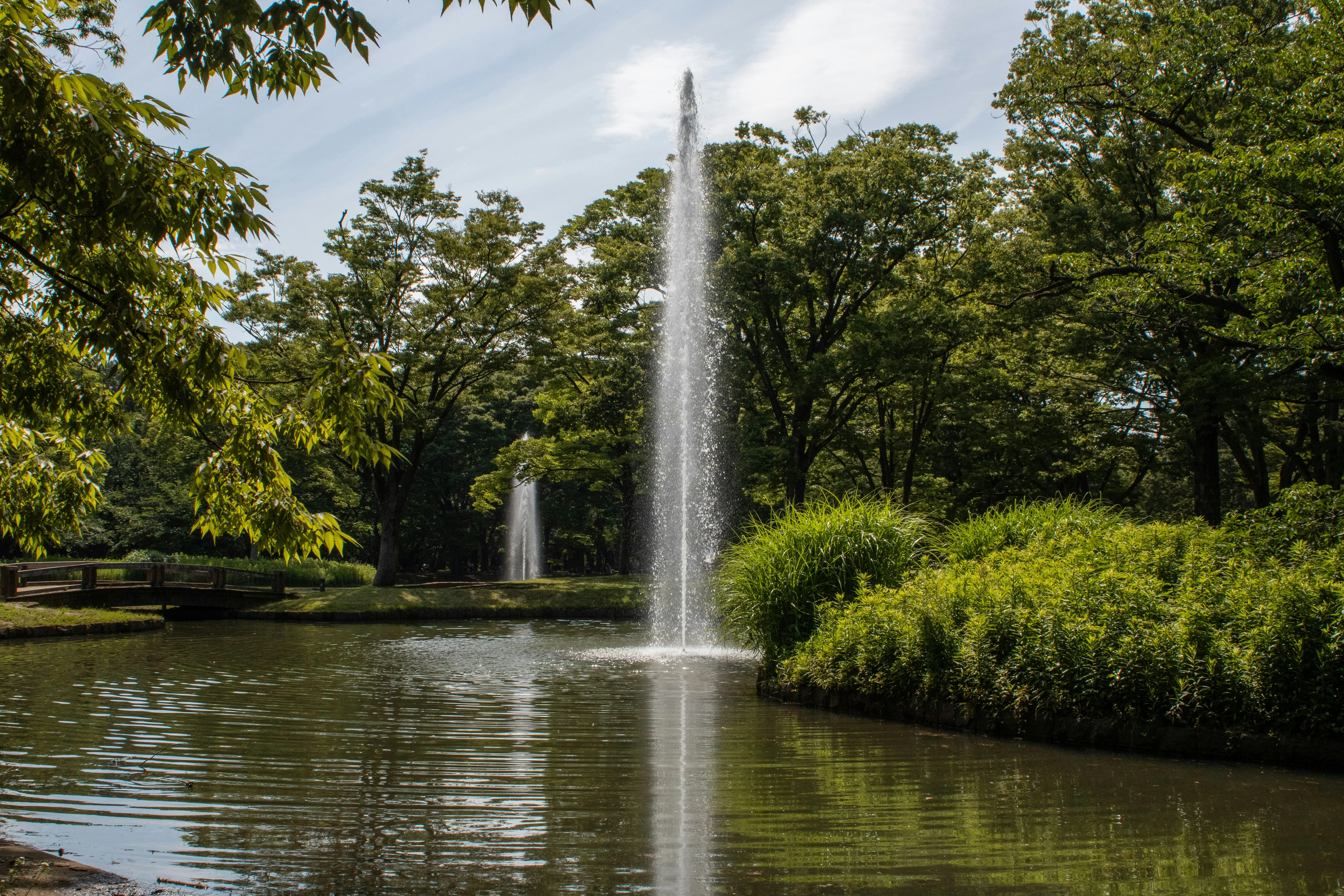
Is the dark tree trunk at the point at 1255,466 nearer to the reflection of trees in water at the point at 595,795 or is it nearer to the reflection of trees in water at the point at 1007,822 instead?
the reflection of trees in water at the point at 595,795

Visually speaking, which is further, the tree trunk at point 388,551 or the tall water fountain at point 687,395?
the tree trunk at point 388,551

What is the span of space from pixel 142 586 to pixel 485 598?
9.38 m

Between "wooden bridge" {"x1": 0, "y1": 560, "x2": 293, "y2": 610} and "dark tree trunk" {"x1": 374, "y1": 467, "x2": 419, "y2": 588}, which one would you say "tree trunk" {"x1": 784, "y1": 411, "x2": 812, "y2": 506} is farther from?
"wooden bridge" {"x1": 0, "y1": 560, "x2": 293, "y2": 610}

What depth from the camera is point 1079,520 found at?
38.1 feet

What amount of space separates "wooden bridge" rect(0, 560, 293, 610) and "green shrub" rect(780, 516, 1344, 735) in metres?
19.9

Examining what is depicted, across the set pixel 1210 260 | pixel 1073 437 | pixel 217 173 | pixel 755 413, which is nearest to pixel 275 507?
pixel 217 173

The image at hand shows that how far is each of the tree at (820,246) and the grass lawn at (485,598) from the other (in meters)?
6.72

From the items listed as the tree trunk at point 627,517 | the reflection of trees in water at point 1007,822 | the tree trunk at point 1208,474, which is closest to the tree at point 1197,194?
the tree trunk at point 1208,474

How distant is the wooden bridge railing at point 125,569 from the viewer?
20.2 m

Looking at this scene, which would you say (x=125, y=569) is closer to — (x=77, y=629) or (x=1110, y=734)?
(x=77, y=629)

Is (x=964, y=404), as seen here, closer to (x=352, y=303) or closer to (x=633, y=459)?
(x=633, y=459)

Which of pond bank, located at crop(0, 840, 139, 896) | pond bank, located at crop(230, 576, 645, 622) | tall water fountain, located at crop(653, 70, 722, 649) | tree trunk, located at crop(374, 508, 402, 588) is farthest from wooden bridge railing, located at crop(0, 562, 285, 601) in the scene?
pond bank, located at crop(0, 840, 139, 896)

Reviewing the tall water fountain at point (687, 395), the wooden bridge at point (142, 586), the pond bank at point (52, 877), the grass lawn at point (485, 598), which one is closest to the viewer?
the pond bank at point (52, 877)

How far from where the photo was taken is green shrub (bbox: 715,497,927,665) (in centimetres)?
1080
